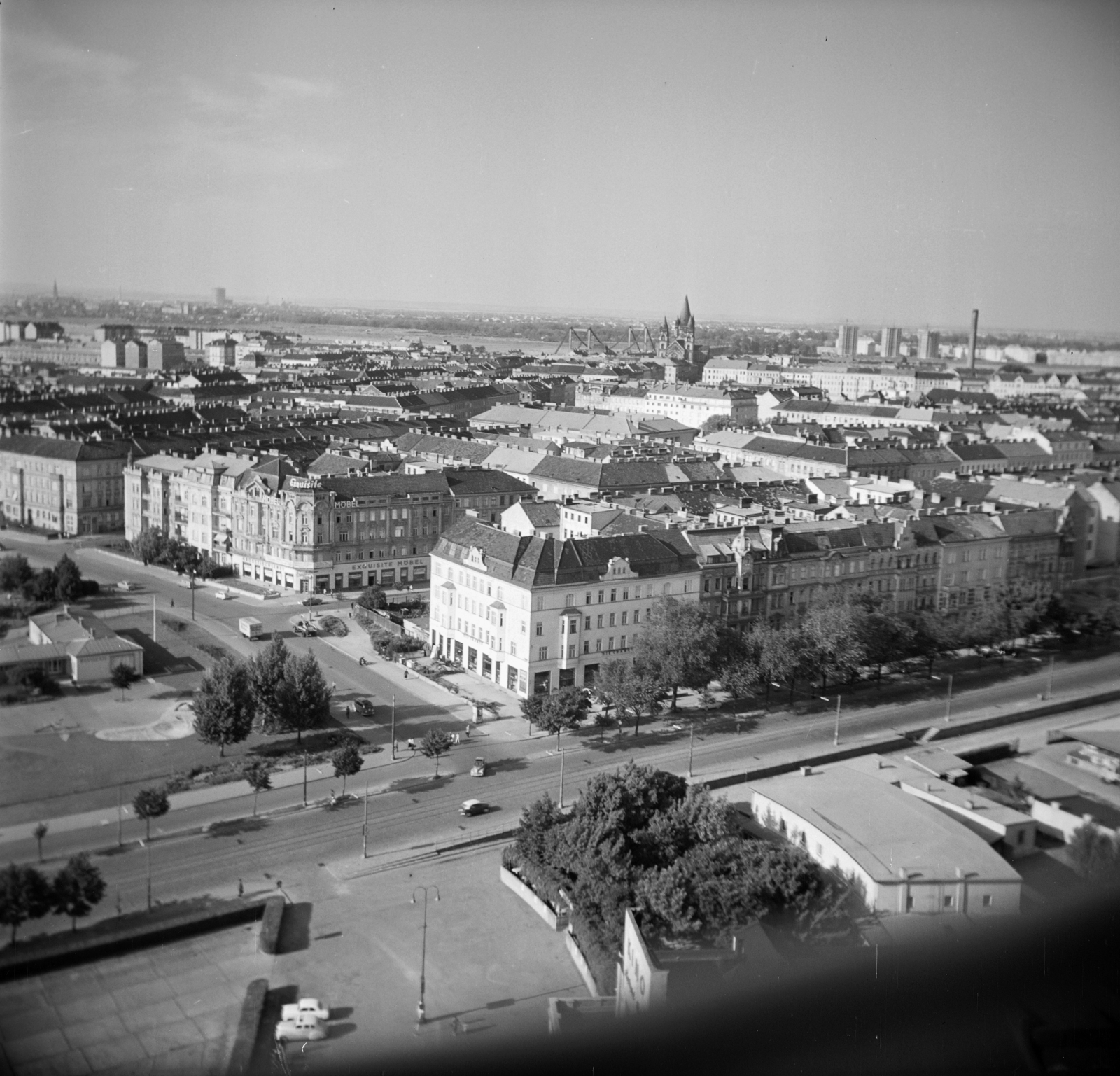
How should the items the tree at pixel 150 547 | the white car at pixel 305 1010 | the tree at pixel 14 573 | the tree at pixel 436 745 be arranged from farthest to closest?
the tree at pixel 150 547, the tree at pixel 14 573, the tree at pixel 436 745, the white car at pixel 305 1010

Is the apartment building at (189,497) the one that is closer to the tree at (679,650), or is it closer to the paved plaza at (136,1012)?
the tree at (679,650)

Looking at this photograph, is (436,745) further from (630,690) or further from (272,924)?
(272,924)

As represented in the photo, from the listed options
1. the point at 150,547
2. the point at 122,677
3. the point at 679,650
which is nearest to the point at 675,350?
the point at 150,547

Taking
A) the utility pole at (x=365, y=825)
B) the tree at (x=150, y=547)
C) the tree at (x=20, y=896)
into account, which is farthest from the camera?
the tree at (x=150, y=547)

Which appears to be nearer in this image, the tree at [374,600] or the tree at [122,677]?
the tree at [122,677]

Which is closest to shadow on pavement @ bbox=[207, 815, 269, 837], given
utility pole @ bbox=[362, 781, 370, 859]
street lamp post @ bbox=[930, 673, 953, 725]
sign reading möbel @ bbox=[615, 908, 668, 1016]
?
utility pole @ bbox=[362, 781, 370, 859]

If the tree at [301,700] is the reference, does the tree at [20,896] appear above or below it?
above

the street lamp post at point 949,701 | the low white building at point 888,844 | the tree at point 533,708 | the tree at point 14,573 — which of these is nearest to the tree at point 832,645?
the street lamp post at point 949,701
